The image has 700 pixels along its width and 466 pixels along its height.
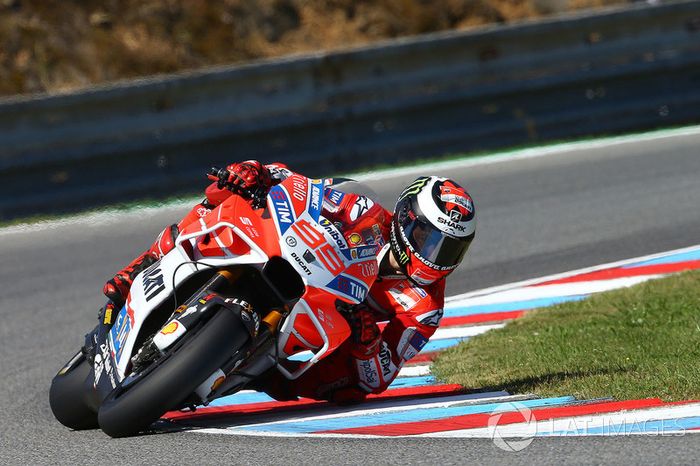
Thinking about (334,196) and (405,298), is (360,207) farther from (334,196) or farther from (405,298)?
(405,298)

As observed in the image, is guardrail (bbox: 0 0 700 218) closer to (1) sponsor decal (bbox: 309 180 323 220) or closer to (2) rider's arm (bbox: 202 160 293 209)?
(2) rider's arm (bbox: 202 160 293 209)

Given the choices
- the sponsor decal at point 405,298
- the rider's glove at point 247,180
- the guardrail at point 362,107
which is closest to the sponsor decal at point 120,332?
the rider's glove at point 247,180

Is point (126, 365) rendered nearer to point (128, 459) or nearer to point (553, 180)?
point (128, 459)

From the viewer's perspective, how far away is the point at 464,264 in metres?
9.71

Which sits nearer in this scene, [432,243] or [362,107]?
[432,243]

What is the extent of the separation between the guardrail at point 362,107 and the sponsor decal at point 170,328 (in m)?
6.29

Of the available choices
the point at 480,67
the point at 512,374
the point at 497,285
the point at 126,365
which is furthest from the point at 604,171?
the point at 126,365

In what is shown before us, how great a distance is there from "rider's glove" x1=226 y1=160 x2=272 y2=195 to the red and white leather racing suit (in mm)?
233

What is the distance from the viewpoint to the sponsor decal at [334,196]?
19.1ft

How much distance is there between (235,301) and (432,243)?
1.11 m

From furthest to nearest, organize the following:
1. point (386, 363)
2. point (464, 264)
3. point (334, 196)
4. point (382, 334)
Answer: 1. point (464, 264)
2. point (382, 334)
3. point (386, 363)
4. point (334, 196)

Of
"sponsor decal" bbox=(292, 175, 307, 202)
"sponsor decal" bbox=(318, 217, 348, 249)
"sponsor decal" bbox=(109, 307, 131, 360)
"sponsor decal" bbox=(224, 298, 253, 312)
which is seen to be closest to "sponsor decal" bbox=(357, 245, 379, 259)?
"sponsor decal" bbox=(318, 217, 348, 249)

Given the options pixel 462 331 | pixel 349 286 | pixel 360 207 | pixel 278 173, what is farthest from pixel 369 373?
pixel 462 331

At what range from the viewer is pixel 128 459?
4.82 meters
